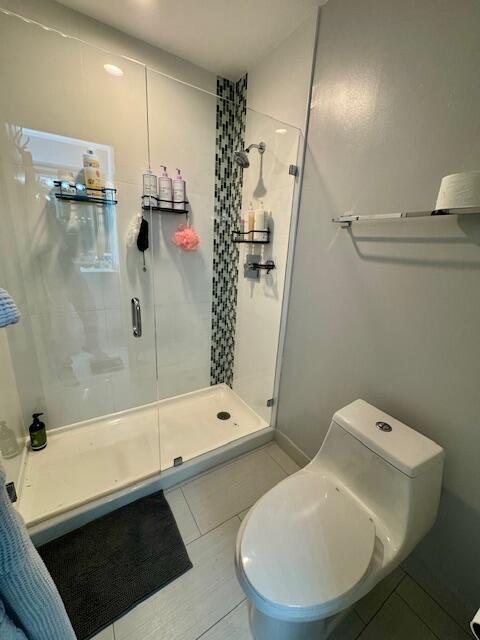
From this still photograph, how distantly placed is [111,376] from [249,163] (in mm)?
1869

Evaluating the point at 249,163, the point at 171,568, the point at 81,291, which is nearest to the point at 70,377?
the point at 81,291

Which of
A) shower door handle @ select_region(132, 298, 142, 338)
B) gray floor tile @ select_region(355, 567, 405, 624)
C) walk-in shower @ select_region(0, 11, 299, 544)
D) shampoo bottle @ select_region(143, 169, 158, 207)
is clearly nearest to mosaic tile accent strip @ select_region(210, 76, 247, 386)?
walk-in shower @ select_region(0, 11, 299, 544)

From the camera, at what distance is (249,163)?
192cm

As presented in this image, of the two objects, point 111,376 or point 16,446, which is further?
point 111,376

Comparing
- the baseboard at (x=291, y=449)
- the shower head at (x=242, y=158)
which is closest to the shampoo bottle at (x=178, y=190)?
the shower head at (x=242, y=158)

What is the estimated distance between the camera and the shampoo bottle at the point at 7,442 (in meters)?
1.43

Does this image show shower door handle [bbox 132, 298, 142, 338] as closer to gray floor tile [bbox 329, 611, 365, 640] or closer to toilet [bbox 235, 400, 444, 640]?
toilet [bbox 235, 400, 444, 640]

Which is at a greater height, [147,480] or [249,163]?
[249,163]

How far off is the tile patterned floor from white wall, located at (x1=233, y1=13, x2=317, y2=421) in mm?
913

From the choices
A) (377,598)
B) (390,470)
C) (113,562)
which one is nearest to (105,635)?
(113,562)

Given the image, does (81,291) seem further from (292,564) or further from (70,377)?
(292,564)

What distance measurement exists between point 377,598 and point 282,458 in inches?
31.9

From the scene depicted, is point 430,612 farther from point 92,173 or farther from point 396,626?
point 92,173

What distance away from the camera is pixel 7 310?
0.44 metres
